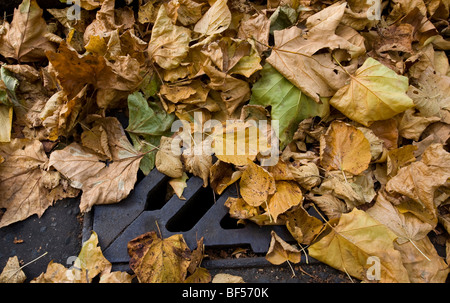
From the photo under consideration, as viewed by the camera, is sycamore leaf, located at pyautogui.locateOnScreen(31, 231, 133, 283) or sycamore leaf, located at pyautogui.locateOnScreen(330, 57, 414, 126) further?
sycamore leaf, located at pyautogui.locateOnScreen(330, 57, 414, 126)

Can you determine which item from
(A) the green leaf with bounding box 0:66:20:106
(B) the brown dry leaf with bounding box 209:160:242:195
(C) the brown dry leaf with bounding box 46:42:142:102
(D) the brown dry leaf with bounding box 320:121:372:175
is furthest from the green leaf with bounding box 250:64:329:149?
(A) the green leaf with bounding box 0:66:20:106

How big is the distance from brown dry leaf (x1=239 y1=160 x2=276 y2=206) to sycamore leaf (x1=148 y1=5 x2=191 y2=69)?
570 millimetres

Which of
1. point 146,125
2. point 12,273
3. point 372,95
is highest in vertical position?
point 372,95

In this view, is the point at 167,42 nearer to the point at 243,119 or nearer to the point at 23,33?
the point at 243,119

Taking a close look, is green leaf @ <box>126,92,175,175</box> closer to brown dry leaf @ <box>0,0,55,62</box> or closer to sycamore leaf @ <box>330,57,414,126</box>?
brown dry leaf @ <box>0,0,55,62</box>

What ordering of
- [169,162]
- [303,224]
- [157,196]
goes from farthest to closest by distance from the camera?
[157,196] → [169,162] → [303,224]

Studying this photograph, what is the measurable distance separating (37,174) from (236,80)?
93 centimetres

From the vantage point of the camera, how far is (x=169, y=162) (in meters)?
1.45

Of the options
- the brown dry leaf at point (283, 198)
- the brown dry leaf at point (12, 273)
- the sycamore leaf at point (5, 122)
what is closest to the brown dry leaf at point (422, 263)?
the brown dry leaf at point (283, 198)

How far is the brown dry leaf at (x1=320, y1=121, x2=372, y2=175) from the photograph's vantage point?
1.40 metres

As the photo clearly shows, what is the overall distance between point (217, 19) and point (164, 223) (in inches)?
35.8

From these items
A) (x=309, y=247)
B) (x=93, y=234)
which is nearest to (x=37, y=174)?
(x=93, y=234)

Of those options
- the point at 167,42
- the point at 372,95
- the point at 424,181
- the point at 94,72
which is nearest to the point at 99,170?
the point at 94,72

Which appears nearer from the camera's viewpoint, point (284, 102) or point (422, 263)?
point (422, 263)
